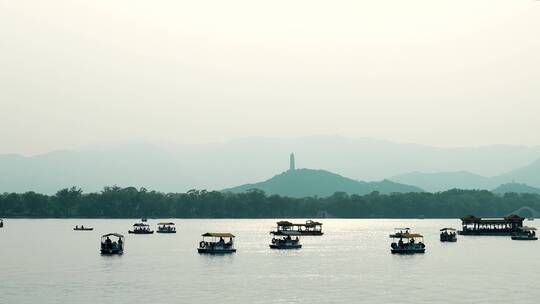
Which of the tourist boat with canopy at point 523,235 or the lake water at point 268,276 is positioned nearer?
the lake water at point 268,276

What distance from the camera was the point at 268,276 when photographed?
89.1 m

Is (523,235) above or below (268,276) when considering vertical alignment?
above

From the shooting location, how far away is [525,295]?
242ft

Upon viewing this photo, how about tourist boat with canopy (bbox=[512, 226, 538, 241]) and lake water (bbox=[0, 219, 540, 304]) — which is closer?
lake water (bbox=[0, 219, 540, 304])

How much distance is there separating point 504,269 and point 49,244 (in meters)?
88.1

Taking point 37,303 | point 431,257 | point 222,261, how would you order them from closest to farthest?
point 37,303, point 222,261, point 431,257

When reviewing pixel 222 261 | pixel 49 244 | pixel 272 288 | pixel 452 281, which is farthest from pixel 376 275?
pixel 49 244

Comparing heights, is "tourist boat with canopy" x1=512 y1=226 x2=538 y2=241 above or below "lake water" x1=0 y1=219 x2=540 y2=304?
above

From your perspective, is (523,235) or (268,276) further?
(523,235)

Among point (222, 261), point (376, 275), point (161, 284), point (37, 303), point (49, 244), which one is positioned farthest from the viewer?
point (49, 244)

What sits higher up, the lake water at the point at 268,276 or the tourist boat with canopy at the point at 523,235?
the tourist boat with canopy at the point at 523,235

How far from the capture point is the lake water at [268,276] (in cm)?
7175

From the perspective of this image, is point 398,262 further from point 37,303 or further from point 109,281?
point 37,303

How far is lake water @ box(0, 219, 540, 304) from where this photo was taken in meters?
71.8
